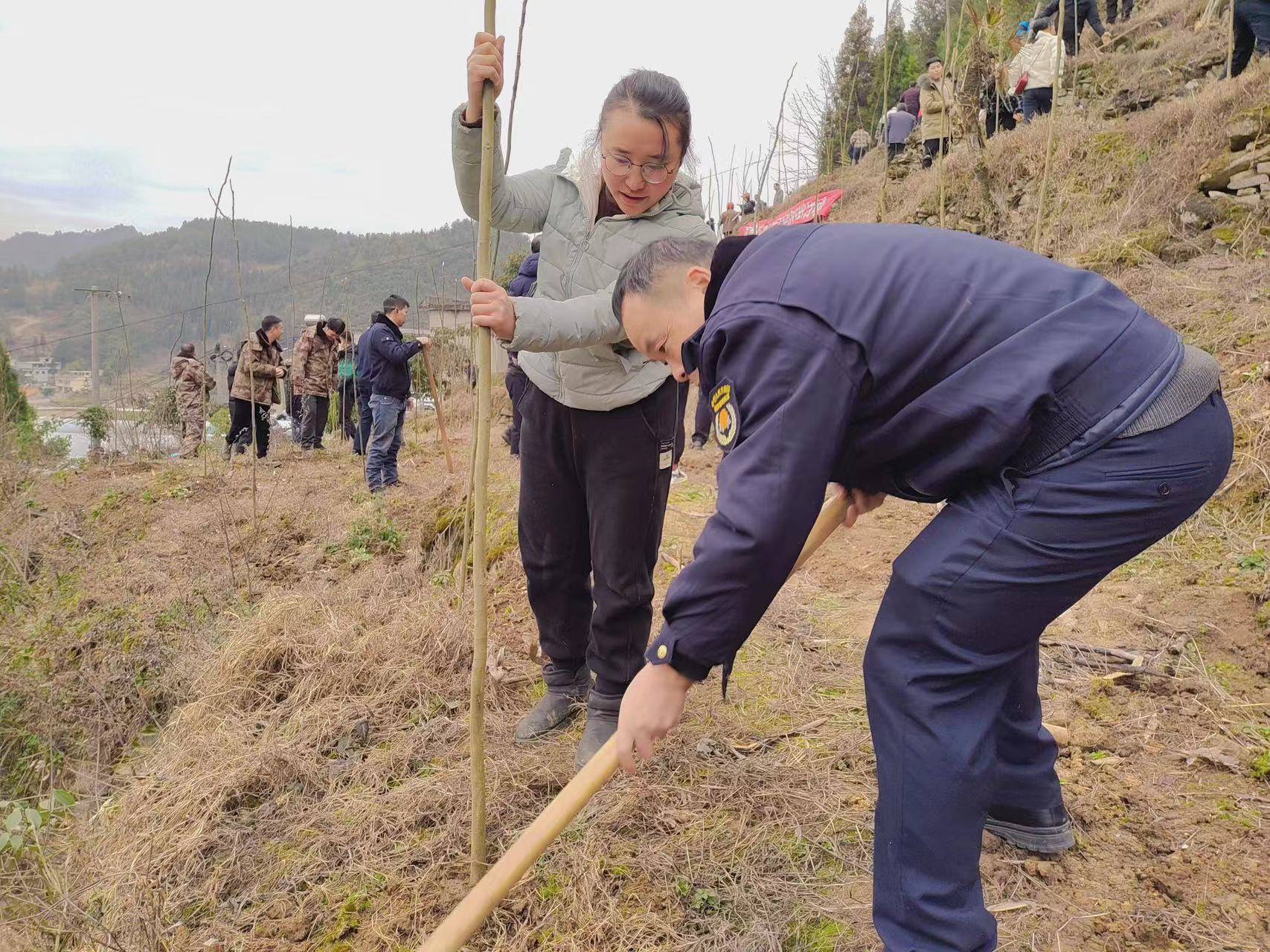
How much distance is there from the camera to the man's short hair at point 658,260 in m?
1.36

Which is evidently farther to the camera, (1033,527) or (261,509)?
(261,509)

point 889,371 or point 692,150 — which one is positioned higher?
point 692,150

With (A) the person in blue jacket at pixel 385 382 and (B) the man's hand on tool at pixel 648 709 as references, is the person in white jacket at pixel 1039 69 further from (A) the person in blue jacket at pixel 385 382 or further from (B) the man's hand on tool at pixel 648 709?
(B) the man's hand on tool at pixel 648 709

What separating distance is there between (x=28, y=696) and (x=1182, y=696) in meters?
4.73

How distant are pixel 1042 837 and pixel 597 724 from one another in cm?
110

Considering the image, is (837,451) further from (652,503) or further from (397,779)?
(397,779)

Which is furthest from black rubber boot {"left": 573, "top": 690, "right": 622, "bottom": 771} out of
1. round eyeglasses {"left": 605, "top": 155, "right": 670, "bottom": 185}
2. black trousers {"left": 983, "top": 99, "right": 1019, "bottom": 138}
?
black trousers {"left": 983, "top": 99, "right": 1019, "bottom": 138}

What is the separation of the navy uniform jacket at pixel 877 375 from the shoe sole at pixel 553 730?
1.21 meters

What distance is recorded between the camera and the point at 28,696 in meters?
3.52

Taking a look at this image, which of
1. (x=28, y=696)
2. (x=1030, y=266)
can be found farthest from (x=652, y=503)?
(x=28, y=696)

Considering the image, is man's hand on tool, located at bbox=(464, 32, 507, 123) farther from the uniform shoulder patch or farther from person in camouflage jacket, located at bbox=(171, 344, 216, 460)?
person in camouflage jacket, located at bbox=(171, 344, 216, 460)

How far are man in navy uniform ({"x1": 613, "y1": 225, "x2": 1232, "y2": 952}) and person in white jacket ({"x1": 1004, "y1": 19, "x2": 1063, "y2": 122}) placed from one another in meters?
8.61

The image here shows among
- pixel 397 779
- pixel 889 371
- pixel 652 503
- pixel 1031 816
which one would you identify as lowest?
pixel 397 779

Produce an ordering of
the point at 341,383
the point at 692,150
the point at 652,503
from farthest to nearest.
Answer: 1. the point at 341,383
2. the point at 652,503
3. the point at 692,150
